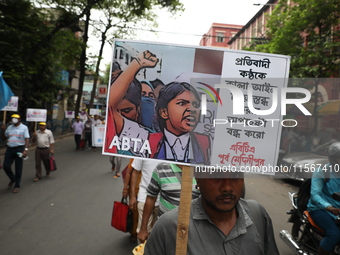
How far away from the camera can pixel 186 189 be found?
179 centimetres

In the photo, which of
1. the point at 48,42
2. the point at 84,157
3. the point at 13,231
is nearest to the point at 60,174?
the point at 84,157

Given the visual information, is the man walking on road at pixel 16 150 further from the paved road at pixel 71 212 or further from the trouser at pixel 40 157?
the trouser at pixel 40 157

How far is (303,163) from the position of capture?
168 cm

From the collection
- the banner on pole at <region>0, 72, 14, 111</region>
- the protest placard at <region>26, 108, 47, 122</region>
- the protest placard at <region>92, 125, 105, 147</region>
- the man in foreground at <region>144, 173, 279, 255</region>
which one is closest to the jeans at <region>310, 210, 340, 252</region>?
the man in foreground at <region>144, 173, 279, 255</region>

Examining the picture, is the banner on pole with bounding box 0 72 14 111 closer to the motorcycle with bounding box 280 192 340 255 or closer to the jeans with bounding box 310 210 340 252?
the motorcycle with bounding box 280 192 340 255

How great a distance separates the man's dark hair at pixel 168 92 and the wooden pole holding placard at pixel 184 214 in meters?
0.32

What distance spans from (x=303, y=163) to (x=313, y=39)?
14.9m

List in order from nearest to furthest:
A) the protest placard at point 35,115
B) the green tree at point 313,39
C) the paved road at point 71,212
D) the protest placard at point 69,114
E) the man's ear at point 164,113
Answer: the man's ear at point 164,113 → the paved road at point 71,212 → the green tree at point 313,39 → the protest placard at point 35,115 → the protest placard at point 69,114

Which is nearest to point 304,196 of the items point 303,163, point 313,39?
point 303,163

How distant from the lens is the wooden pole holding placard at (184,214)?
5.54ft

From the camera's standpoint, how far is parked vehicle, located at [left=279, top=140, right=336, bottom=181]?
1.74 meters

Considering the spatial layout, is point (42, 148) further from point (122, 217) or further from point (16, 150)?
point (122, 217)

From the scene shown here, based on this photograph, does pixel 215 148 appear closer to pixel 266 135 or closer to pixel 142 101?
pixel 266 135

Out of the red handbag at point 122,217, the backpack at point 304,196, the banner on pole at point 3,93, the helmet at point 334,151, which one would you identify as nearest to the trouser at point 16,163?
the banner on pole at point 3,93
